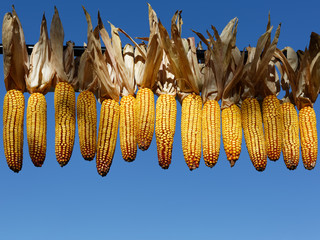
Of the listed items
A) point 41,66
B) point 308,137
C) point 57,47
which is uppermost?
point 57,47

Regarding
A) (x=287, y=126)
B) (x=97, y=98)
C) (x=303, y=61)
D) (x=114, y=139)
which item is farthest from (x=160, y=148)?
(x=303, y=61)

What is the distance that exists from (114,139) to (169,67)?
1.06m

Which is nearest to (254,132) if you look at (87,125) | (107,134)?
(107,134)

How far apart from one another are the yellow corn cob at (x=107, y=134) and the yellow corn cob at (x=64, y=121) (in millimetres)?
283

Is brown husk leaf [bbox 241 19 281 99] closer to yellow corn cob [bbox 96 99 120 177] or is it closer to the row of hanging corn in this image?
the row of hanging corn

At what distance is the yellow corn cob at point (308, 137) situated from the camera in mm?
6004

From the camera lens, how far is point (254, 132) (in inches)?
231

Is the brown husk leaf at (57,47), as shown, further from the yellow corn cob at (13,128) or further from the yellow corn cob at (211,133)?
the yellow corn cob at (211,133)

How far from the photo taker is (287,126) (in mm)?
6070

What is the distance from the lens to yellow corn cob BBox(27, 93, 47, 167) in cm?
550

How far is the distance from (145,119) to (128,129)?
20 centimetres

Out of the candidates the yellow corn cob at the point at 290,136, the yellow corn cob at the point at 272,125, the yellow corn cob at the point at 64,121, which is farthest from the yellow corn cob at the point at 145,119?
the yellow corn cob at the point at 290,136

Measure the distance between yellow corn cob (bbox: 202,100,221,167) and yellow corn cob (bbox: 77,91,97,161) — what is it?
1.12 meters

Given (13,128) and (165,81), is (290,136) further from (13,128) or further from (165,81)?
(13,128)
